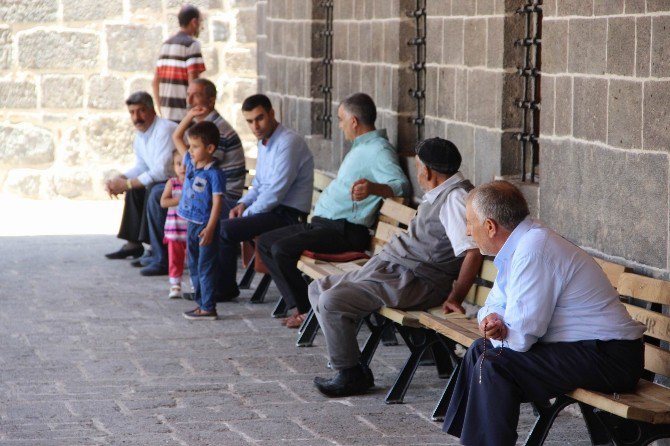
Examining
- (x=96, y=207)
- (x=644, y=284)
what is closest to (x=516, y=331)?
(x=644, y=284)

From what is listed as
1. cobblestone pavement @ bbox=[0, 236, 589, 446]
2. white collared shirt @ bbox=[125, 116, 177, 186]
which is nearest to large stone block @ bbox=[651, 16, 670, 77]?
cobblestone pavement @ bbox=[0, 236, 589, 446]

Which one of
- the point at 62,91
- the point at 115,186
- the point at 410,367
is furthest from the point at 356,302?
the point at 62,91

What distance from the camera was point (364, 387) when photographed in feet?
21.3

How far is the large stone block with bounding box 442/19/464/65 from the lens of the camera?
308 inches

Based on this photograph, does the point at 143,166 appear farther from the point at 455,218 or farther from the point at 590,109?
the point at 590,109

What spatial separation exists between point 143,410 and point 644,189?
245cm

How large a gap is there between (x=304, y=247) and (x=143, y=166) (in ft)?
10.3

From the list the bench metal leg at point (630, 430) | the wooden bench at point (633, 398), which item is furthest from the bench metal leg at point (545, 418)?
the bench metal leg at point (630, 430)

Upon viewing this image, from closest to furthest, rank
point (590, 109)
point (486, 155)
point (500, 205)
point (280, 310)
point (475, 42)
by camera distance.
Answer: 1. point (500, 205)
2. point (590, 109)
3. point (486, 155)
4. point (475, 42)
5. point (280, 310)

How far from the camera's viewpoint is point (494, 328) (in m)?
4.89

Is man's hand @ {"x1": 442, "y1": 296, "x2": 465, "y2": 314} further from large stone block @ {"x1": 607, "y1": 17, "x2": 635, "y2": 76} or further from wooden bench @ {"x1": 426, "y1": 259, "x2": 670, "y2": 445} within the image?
large stone block @ {"x1": 607, "y1": 17, "x2": 635, "y2": 76}

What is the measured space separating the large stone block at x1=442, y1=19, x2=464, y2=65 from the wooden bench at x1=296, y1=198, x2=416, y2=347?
90cm

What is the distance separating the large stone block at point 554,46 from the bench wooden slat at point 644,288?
1.32 m

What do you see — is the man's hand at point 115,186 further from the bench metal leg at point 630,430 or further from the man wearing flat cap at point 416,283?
the bench metal leg at point 630,430
